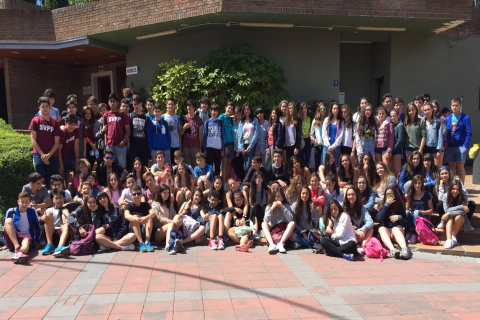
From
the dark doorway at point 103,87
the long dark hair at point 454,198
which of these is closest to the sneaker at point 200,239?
the long dark hair at point 454,198

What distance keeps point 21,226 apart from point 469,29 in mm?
14077

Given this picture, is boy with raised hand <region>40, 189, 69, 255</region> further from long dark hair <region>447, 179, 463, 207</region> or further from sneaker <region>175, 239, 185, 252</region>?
long dark hair <region>447, 179, 463, 207</region>

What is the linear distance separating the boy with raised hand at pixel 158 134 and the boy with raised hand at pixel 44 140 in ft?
5.88

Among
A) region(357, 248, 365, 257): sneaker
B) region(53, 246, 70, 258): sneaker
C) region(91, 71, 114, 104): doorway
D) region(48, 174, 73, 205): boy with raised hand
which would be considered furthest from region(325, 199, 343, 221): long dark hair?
region(91, 71, 114, 104): doorway

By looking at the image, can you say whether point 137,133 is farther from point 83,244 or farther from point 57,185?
point 83,244

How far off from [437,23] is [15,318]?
12.2 m

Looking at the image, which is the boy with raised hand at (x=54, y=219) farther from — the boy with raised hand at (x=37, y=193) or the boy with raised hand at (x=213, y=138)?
the boy with raised hand at (x=213, y=138)

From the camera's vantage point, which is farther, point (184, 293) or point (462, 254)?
point (462, 254)

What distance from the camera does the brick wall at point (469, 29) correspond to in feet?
41.3

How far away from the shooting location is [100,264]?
5656mm

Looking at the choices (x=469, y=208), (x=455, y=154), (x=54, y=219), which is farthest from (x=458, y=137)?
(x=54, y=219)

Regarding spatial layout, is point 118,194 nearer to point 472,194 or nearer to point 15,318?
point 15,318

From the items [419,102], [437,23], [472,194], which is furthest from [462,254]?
[437,23]

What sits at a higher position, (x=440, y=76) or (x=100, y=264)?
(x=440, y=76)
